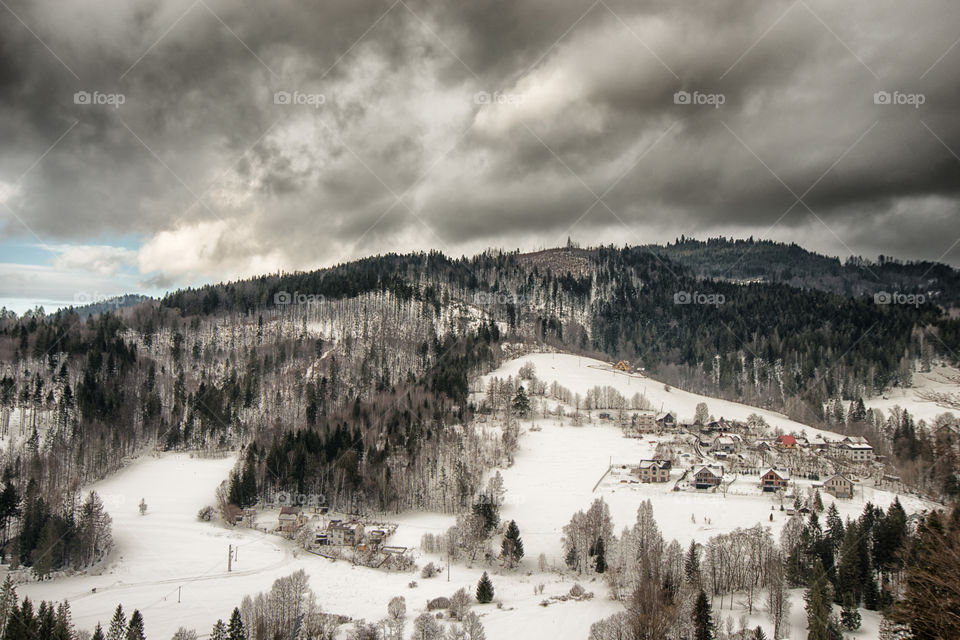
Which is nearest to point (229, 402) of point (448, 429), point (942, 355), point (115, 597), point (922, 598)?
point (448, 429)

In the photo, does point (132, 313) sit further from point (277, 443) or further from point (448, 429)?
point (448, 429)

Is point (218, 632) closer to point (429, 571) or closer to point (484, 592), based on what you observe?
point (484, 592)

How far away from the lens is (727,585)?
5244cm

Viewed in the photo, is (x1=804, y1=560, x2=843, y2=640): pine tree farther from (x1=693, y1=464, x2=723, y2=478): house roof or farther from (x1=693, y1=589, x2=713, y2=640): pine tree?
(x1=693, y1=464, x2=723, y2=478): house roof

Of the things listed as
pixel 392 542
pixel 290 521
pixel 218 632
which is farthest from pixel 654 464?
pixel 218 632

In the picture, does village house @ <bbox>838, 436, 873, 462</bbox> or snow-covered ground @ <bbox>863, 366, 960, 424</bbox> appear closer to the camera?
village house @ <bbox>838, 436, 873, 462</bbox>

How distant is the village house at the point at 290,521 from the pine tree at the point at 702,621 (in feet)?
163

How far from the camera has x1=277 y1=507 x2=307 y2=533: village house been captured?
71438 millimetres

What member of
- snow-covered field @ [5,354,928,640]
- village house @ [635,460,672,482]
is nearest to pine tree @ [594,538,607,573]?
snow-covered field @ [5,354,928,640]

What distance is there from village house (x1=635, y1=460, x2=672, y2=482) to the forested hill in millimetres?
22989
